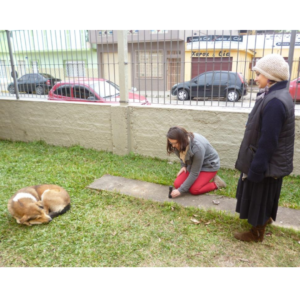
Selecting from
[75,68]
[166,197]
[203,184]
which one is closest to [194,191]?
[203,184]

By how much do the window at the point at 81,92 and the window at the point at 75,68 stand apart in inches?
11.9

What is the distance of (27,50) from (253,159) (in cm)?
651

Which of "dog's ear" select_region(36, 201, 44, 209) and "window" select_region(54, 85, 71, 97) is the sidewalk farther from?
"window" select_region(54, 85, 71, 97)

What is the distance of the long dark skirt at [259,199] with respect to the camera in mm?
2836

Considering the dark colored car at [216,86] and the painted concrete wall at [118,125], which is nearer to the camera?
the dark colored car at [216,86]

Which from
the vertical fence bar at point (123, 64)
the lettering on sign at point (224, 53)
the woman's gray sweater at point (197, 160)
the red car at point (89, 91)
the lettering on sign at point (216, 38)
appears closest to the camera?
the woman's gray sweater at point (197, 160)

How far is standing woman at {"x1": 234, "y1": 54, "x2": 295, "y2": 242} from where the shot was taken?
2.54 meters

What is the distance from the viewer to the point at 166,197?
421 cm

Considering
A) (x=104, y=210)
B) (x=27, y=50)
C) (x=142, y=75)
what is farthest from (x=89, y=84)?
(x=104, y=210)

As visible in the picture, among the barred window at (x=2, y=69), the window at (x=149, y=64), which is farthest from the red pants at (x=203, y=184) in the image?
the barred window at (x=2, y=69)

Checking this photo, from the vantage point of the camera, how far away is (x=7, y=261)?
2939mm

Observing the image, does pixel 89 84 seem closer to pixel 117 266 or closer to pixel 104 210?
pixel 104 210

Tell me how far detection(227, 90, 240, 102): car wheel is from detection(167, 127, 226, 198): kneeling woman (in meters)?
1.39

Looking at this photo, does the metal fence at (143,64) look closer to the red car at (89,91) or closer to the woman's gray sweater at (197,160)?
the red car at (89,91)
